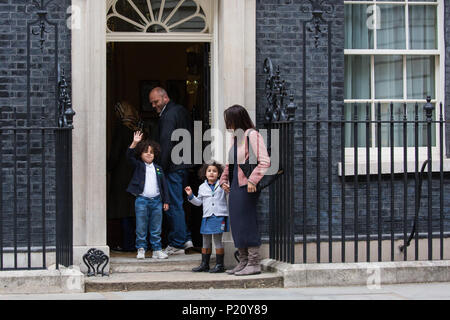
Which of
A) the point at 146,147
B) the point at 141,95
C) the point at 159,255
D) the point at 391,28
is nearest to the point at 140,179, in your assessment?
the point at 146,147

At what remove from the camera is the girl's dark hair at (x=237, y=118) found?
29.7ft

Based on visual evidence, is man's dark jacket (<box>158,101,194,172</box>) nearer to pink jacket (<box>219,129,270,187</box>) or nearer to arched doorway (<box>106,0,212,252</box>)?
arched doorway (<box>106,0,212,252</box>)

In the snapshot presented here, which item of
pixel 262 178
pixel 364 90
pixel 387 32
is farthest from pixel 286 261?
pixel 387 32

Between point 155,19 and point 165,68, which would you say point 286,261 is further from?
point 165,68

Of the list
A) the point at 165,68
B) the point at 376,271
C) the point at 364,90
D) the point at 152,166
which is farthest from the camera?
the point at 165,68

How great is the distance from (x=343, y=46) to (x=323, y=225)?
2030 mm

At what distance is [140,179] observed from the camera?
9.70 metres

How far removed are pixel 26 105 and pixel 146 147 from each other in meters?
1.35

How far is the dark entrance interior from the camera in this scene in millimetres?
10602

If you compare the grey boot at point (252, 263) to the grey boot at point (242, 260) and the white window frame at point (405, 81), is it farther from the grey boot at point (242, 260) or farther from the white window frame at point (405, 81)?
the white window frame at point (405, 81)

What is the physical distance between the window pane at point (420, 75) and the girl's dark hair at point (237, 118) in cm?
245

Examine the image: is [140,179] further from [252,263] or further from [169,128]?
[252,263]

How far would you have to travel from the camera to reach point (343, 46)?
10.1m

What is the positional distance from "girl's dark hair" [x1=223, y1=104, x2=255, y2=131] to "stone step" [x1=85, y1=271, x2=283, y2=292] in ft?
4.96
